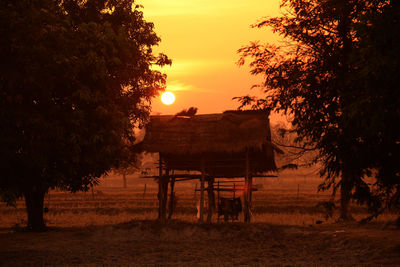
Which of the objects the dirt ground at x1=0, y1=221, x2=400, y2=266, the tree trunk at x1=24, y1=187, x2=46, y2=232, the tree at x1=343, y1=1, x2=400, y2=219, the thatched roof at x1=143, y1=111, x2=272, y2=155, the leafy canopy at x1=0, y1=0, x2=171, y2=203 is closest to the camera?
the tree at x1=343, y1=1, x2=400, y2=219

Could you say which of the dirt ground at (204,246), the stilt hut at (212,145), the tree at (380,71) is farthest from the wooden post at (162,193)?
the tree at (380,71)

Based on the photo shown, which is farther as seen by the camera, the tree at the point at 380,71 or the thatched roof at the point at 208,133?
the thatched roof at the point at 208,133

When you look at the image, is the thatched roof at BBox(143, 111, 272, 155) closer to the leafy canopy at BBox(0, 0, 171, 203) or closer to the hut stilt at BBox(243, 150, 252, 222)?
the hut stilt at BBox(243, 150, 252, 222)

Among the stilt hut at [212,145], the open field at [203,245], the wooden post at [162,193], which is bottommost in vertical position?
the open field at [203,245]

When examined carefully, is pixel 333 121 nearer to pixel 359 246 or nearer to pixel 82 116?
pixel 359 246

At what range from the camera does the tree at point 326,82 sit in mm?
16656

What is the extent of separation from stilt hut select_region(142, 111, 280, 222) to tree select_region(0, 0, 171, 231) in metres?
2.29

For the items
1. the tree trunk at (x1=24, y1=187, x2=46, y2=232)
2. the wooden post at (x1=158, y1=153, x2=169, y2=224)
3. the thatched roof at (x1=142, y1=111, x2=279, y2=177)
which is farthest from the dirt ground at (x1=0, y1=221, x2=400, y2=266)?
the thatched roof at (x1=142, y1=111, x2=279, y2=177)

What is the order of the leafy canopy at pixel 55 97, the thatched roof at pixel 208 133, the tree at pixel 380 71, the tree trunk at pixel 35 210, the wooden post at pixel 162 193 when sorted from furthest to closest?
the wooden post at pixel 162 193 < the tree trunk at pixel 35 210 < the thatched roof at pixel 208 133 < the leafy canopy at pixel 55 97 < the tree at pixel 380 71

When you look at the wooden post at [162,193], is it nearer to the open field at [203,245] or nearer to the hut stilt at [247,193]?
the open field at [203,245]

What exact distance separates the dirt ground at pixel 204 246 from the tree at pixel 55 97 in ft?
7.99

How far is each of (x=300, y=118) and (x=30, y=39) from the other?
40.3 ft

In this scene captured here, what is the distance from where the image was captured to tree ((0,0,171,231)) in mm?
18969

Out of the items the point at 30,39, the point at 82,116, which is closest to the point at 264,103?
the point at 82,116
